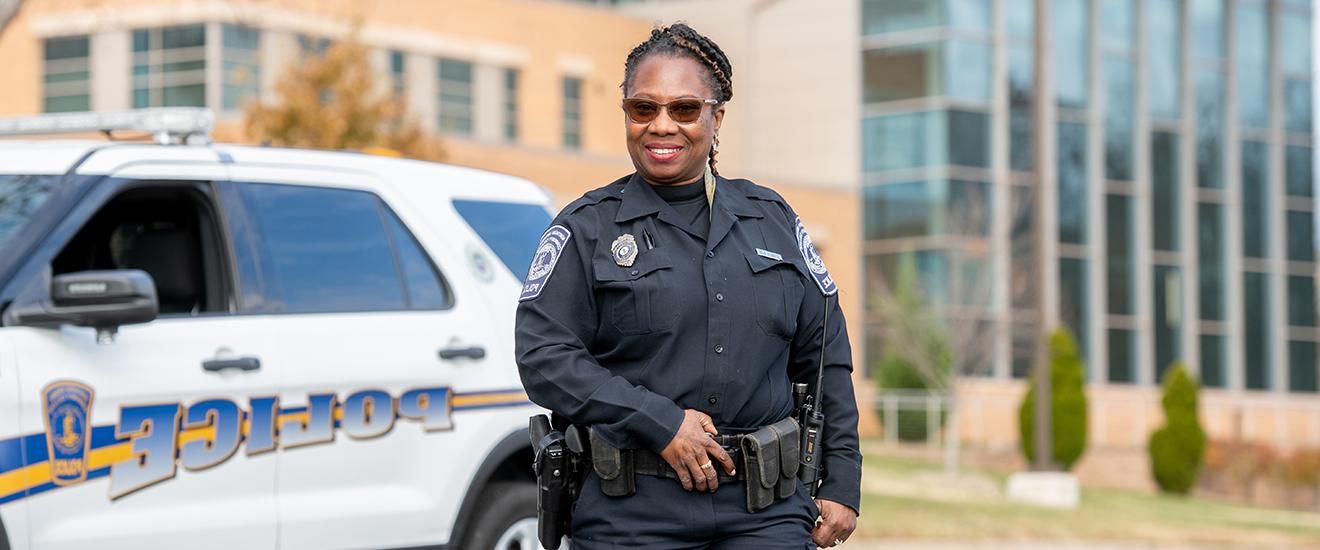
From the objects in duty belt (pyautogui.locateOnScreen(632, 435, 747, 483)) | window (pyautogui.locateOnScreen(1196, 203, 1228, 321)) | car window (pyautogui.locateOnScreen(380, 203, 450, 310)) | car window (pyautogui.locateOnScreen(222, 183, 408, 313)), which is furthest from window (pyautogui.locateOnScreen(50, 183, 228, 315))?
window (pyautogui.locateOnScreen(1196, 203, 1228, 321))

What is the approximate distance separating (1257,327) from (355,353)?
3512cm

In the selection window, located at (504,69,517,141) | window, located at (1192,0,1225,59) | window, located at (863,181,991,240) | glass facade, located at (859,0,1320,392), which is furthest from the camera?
window, located at (1192,0,1225,59)

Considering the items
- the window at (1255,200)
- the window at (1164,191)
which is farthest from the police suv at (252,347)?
the window at (1255,200)

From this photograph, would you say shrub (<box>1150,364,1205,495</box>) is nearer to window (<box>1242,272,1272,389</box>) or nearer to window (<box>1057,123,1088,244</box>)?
window (<box>1057,123,1088,244</box>)

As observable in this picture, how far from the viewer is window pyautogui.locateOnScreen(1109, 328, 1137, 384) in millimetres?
36625

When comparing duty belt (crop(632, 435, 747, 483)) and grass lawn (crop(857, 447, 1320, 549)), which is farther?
grass lawn (crop(857, 447, 1320, 549))

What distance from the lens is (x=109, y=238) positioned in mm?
6562

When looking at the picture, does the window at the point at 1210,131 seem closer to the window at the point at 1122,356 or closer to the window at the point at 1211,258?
the window at the point at 1211,258

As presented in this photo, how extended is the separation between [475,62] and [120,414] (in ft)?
95.3

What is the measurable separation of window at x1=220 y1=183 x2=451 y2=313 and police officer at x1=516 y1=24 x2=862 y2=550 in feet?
7.95

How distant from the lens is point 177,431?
617 cm

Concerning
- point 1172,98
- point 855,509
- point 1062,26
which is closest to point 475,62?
point 1062,26

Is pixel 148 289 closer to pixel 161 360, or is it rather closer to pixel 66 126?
pixel 161 360

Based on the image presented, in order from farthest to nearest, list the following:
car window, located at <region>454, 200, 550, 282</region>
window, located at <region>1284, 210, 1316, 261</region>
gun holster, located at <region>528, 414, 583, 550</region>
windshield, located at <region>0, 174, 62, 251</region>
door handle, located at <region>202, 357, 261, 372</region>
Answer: window, located at <region>1284, 210, 1316, 261</region> → car window, located at <region>454, 200, 550, 282</region> → door handle, located at <region>202, 357, 261, 372</region> → windshield, located at <region>0, 174, 62, 251</region> → gun holster, located at <region>528, 414, 583, 550</region>
